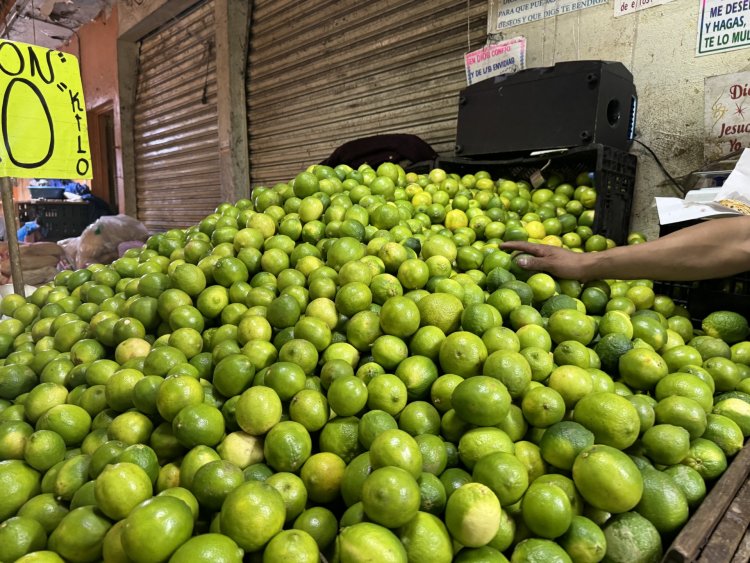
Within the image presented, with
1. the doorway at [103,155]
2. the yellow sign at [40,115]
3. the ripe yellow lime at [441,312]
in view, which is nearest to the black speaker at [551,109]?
the ripe yellow lime at [441,312]

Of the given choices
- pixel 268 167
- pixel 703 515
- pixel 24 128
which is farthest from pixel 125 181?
pixel 703 515

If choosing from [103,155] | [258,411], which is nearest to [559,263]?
[258,411]

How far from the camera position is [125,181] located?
11.1 metres

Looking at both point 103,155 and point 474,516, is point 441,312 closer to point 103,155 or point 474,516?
point 474,516

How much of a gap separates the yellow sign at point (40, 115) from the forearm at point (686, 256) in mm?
3641

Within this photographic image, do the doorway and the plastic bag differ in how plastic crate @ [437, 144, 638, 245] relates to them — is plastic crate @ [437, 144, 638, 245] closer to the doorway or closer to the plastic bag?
the plastic bag

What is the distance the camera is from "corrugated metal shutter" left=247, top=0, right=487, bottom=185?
16.3 ft

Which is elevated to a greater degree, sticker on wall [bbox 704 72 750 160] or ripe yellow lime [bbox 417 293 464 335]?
sticker on wall [bbox 704 72 750 160]

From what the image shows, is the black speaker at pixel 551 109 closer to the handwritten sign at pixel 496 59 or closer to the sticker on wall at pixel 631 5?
the sticker on wall at pixel 631 5

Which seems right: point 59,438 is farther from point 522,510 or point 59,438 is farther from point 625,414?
point 625,414

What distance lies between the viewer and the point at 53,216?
31.4ft

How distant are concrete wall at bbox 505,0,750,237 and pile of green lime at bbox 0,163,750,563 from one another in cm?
159

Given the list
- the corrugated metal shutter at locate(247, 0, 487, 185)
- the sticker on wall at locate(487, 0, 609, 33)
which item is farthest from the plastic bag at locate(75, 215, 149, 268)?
the sticker on wall at locate(487, 0, 609, 33)

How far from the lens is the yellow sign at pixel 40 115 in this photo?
3.05 metres
